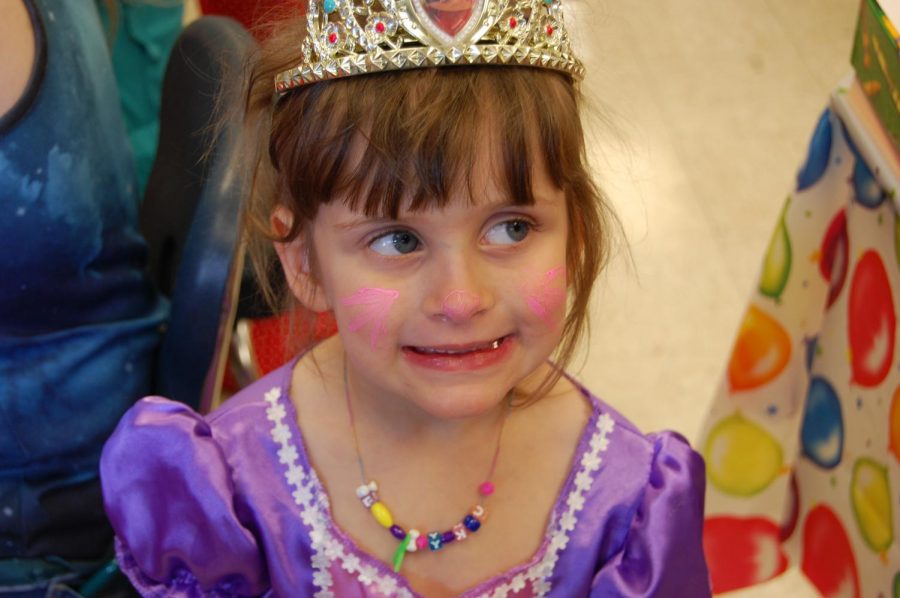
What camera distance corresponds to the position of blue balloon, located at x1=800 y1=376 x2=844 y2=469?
Answer: 1272mm

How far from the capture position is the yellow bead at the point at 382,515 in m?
0.93

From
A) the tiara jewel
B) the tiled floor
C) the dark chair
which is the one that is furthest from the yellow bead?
the tiled floor

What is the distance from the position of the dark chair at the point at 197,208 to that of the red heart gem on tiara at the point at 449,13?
1.11 feet

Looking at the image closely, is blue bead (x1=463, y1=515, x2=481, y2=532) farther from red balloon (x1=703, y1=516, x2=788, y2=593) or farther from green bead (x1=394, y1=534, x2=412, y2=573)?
red balloon (x1=703, y1=516, x2=788, y2=593)

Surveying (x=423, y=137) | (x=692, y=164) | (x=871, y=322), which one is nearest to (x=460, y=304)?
(x=423, y=137)

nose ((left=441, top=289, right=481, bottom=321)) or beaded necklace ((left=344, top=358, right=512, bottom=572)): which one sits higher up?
nose ((left=441, top=289, right=481, bottom=321))

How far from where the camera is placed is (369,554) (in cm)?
93

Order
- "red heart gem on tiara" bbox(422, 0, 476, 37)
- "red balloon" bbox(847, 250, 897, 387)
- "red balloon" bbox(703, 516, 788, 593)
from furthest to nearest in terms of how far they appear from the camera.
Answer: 1. "red balloon" bbox(703, 516, 788, 593)
2. "red balloon" bbox(847, 250, 897, 387)
3. "red heart gem on tiara" bbox(422, 0, 476, 37)

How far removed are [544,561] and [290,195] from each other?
15.7 inches

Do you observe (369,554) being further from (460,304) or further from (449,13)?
(449,13)

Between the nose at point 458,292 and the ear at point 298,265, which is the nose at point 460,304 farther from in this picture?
the ear at point 298,265

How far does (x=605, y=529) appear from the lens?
3.07ft

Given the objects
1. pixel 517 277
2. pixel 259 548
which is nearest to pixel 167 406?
pixel 259 548

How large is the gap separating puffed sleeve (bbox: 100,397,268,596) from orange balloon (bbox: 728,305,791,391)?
0.72m
